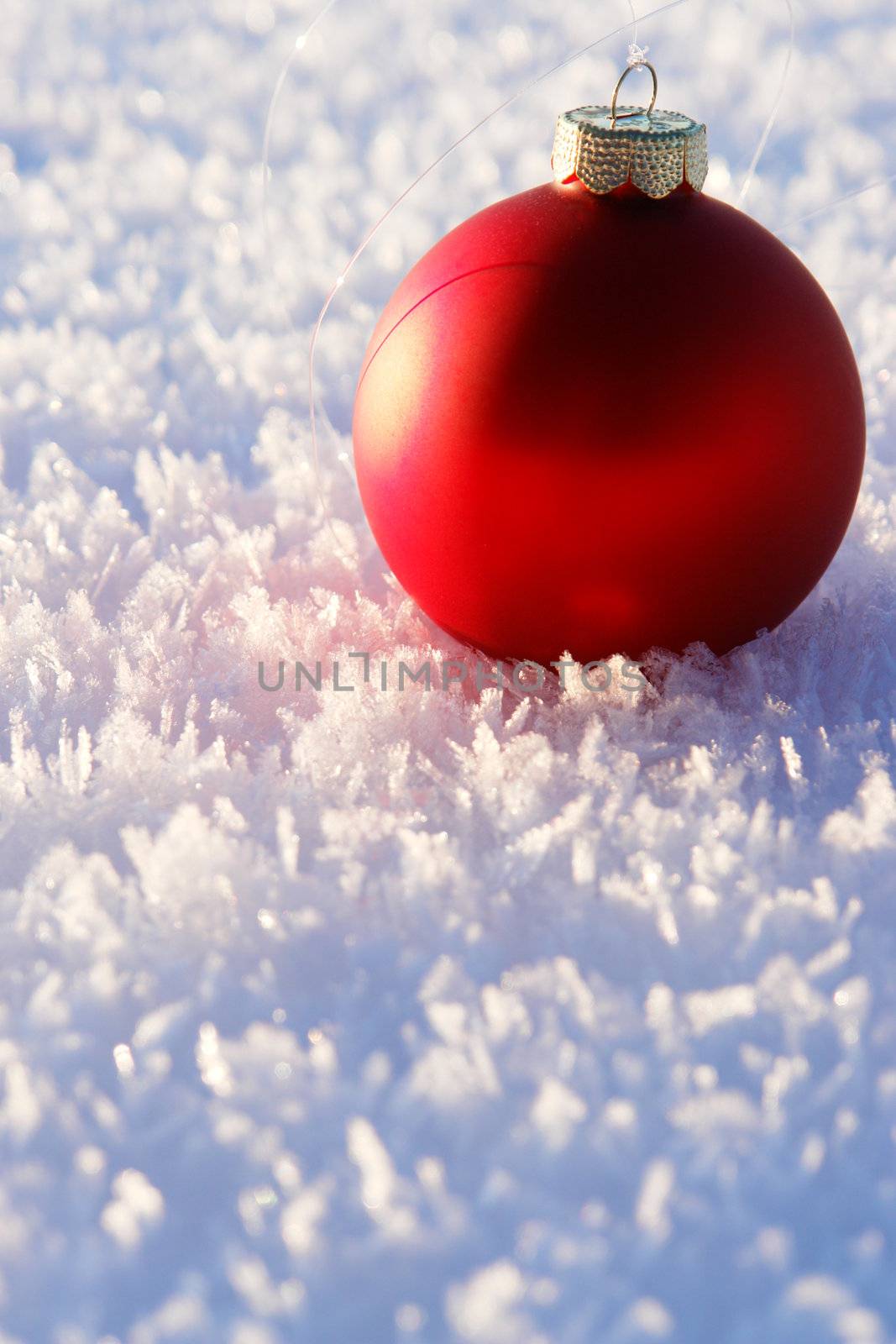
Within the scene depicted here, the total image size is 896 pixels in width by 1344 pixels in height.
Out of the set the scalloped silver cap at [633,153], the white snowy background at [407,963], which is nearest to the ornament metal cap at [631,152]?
the scalloped silver cap at [633,153]

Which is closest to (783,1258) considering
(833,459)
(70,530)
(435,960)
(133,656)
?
(435,960)

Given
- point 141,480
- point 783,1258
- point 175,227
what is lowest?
point 783,1258

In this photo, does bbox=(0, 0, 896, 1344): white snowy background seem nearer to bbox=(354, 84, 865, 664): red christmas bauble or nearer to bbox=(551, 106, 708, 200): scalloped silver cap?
bbox=(354, 84, 865, 664): red christmas bauble

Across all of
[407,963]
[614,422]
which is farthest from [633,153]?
[407,963]

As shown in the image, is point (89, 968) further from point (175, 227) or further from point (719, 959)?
point (175, 227)

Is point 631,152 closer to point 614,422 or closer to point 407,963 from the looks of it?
point 614,422

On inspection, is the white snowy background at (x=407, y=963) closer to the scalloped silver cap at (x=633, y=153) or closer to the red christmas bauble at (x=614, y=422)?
the red christmas bauble at (x=614, y=422)
